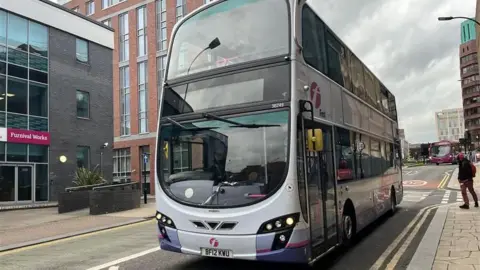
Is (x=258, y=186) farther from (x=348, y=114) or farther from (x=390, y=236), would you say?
(x=390, y=236)

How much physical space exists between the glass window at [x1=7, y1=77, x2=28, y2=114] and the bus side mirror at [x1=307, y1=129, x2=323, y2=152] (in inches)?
806

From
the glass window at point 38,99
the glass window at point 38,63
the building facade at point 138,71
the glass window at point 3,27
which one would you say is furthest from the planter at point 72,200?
the building facade at point 138,71

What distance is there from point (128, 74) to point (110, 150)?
2112cm

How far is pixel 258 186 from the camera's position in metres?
5.63

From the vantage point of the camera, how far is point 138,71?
4653 centimetres

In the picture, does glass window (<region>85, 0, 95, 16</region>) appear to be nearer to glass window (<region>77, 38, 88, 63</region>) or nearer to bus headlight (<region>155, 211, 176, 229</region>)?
glass window (<region>77, 38, 88, 63</region>)

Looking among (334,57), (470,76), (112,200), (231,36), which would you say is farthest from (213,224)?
(470,76)

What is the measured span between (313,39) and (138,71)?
41.7 m

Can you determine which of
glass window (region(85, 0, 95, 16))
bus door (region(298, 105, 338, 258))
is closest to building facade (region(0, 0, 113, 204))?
bus door (region(298, 105, 338, 258))

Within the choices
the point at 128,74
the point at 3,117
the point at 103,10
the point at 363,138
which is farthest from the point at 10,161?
the point at 103,10

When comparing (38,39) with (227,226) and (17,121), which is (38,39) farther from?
(227,226)

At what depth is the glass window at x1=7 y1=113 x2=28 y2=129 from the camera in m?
21.7

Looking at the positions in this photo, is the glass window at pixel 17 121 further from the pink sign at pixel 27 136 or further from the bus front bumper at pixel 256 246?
the bus front bumper at pixel 256 246

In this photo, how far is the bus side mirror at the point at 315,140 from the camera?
5695 millimetres
